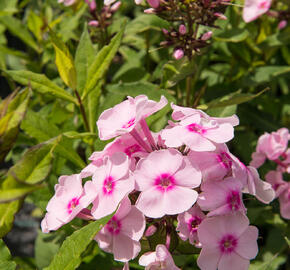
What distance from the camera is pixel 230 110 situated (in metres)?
2.08

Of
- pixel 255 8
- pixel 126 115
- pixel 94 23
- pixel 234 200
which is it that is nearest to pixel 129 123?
pixel 126 115

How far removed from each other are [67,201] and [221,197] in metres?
0.56

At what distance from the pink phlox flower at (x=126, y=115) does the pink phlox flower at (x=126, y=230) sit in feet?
0.79

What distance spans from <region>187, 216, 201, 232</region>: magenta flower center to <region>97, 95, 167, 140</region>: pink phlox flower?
14.4 inches

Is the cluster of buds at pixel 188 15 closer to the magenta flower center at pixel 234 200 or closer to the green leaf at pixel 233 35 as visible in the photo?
the green leaf at pixel 233 35

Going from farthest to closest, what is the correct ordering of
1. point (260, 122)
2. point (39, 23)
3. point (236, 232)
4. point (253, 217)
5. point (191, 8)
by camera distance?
point (39, 23)
point (260, 122)
point (253, 217)
point (191, 8)
point (236, 232)

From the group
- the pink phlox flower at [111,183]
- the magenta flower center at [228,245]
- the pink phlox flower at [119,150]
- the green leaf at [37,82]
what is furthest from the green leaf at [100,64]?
the magenta flower center at [228,245]

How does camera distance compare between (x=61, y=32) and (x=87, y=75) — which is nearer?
(x=87, y=75)

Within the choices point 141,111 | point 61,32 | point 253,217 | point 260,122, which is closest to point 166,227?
point 141,111

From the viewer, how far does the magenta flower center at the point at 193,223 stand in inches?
55.2

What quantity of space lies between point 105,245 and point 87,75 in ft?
3.02

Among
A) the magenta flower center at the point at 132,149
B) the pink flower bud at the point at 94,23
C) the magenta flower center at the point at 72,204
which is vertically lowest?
the magenta flower center at the point at 72,204

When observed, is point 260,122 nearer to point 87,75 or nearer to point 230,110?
point 230,110

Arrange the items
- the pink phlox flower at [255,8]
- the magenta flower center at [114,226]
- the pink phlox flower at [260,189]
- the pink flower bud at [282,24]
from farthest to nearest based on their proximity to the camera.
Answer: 1. the pink flower bud at [282,24]
2. the pink phlox flower at [255,8]
3. the pink phlox flower at [260,189]
4. the magenta flower center at [114,226]
